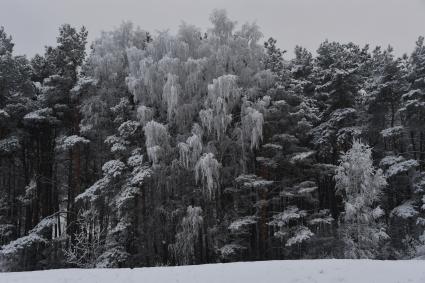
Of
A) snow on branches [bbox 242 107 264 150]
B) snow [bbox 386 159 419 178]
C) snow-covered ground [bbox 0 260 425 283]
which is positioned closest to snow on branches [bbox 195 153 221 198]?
snow on branches [bbox 242 107 264 150]

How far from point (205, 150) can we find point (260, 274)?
917 cm

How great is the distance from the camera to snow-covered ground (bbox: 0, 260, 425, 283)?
12938 millimetres

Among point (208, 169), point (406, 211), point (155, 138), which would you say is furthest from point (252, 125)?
point (406, 211)

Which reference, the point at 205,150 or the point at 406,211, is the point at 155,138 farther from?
the point at 406,211

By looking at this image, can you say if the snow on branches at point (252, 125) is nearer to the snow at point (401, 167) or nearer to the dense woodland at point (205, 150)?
the dense woodland at point (205, 150)

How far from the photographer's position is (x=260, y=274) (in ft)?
44.9

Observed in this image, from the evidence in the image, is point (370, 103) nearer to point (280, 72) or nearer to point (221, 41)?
point (280, 72)

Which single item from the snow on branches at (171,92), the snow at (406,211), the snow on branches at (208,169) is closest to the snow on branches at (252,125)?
the snow on branches at (208,169)

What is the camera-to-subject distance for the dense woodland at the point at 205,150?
21750 millimetres

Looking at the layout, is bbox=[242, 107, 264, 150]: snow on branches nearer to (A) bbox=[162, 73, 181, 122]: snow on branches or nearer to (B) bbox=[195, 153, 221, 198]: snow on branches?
(B) bbox=[195, 153, 221, 198]: snow on branches

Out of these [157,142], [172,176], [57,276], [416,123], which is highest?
[416,123]

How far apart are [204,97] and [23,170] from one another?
57.3ft

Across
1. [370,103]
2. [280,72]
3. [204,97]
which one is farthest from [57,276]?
[370,103]

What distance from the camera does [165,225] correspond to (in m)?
22.9
